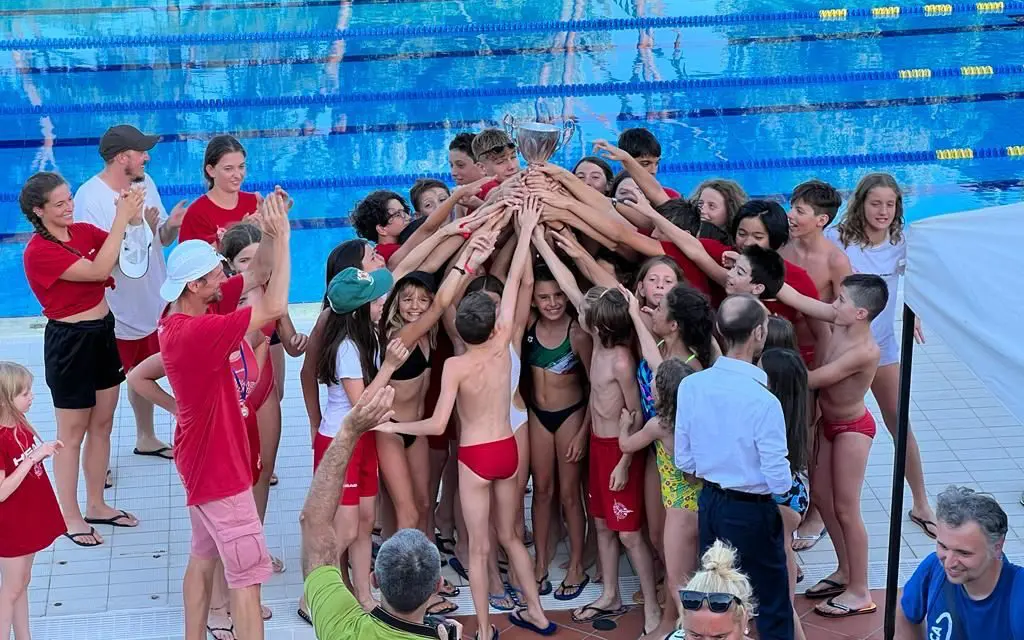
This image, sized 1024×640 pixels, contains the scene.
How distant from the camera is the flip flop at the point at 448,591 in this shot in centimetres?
442

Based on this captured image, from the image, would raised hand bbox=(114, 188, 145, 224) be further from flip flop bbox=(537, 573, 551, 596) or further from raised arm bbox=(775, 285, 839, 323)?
raised arm bbox=(775, 285, 839, 323)

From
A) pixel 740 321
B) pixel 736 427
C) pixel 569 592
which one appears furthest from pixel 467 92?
pixel 736 427

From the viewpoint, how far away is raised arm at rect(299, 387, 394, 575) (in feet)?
8.85

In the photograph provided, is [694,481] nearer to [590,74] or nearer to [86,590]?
[86,590]

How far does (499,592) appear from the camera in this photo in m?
4.37

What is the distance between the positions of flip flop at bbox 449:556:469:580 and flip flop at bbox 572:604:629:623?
0.48 meters

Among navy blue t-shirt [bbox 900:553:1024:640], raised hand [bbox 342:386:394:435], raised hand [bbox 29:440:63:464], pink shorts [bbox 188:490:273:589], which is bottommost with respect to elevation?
pink shorts [bbox 188:490:273:589]

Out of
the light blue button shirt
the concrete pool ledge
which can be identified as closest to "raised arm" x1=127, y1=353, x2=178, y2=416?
the light blue button shirt

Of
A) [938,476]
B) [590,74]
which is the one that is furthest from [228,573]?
[590,74]

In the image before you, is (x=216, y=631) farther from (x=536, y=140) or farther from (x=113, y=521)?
(x=536, y=140)

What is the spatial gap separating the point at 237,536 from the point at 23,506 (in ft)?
2.19

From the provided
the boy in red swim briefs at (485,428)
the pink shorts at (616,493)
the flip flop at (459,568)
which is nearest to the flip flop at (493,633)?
the boy in red swim briefs at (485,428)

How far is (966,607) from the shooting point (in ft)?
9.35

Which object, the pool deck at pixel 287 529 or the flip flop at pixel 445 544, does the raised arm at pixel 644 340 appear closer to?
the pool deck at pixel 287 529
